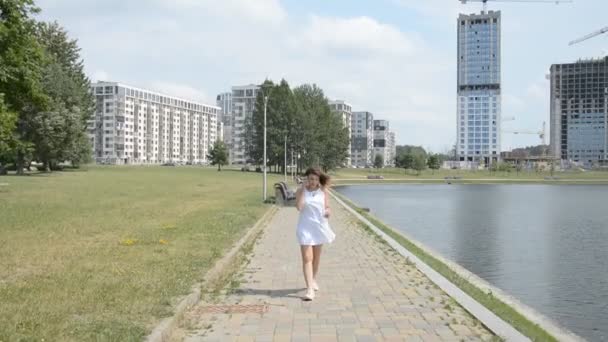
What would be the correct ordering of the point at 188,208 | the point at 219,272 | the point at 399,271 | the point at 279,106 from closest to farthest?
the point at 219,272 < the point at 399,271 < the point at 188,208 < the point at 279,106

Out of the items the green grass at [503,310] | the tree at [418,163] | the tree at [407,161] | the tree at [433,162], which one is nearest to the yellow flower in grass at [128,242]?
the green grass at [503,310]

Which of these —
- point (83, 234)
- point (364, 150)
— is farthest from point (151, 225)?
point (364, 150)

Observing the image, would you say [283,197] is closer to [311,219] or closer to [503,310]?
[311,219]

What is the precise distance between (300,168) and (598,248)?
75.0 metres

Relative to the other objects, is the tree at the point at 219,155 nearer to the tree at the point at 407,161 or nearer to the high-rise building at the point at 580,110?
the tree at the point at 407,161

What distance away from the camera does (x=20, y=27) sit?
938 inches

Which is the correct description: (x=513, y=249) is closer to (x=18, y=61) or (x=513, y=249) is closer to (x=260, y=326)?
(x=260, y=326)

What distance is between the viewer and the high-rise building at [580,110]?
6914 inches

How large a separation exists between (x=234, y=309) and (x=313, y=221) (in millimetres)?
1576

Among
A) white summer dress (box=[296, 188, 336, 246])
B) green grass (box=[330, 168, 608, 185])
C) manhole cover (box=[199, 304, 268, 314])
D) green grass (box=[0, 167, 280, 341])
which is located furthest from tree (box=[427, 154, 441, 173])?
manhole cover (box=[199, 304, 268, 314])

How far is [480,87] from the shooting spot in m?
172

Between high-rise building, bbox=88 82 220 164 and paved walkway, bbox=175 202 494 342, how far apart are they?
14721cm

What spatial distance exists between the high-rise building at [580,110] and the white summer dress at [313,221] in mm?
187023

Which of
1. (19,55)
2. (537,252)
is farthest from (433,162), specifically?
(537,252)
